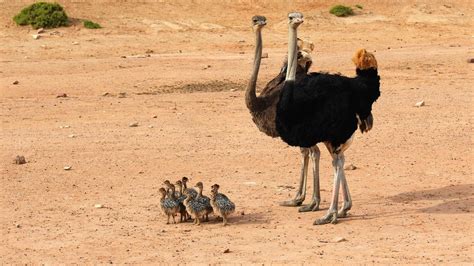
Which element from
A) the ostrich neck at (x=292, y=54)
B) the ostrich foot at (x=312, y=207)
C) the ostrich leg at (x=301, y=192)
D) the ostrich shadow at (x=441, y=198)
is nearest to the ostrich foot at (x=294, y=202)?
the ostrich leg at (x=301, y=192)

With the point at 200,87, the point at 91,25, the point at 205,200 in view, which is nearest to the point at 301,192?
the point at 205,200

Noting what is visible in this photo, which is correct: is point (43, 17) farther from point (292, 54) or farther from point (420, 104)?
point (292, 54)

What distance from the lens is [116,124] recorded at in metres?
15.3

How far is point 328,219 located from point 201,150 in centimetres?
374

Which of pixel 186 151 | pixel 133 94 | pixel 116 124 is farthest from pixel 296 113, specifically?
pixel 133 94

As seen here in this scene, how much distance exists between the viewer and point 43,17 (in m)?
25.0

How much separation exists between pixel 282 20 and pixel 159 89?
958 cm

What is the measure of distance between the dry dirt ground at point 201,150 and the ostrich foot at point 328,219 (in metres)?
0.08

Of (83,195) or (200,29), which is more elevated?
(83,195)

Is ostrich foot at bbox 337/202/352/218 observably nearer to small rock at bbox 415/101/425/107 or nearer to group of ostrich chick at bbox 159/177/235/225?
group of ostrich chick at bbox 159/177/235/225

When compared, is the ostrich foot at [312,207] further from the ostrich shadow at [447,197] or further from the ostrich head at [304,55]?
the ostrich head at [304,55]

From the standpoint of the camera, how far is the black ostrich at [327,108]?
9.79 m

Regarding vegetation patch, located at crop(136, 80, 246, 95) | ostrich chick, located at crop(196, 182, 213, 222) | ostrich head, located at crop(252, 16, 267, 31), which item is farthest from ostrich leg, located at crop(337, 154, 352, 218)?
vegetation patch, located at crop(136, 80, 246, 95)

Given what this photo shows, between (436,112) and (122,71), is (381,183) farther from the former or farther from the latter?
(122,71)
